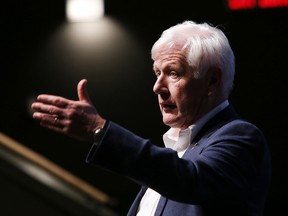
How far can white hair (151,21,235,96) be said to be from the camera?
70.8 inches

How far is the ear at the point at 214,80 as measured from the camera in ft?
6.05

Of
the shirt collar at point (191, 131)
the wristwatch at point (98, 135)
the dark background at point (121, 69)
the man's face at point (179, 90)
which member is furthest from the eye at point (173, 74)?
the dark background at point (121, 69)

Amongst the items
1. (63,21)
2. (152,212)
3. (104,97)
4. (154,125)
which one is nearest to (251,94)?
(154,125)

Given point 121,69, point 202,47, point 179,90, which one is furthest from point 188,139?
point 121,69

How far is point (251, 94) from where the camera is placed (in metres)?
4.31

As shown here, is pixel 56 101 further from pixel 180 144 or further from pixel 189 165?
pixel 180 144

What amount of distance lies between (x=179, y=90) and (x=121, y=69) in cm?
289

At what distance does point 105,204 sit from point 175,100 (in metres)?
0.46

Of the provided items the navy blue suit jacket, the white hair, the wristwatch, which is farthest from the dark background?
the wristwatch

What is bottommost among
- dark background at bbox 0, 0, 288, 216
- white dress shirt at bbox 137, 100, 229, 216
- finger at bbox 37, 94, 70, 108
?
dark background at bbox 0, 0, 288, 216

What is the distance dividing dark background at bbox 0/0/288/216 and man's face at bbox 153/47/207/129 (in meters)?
2.30

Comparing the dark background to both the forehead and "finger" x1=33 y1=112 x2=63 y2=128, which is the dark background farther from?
"finger" x1=33 y1=112 x2=63 y2=128

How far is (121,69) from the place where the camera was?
4695mm

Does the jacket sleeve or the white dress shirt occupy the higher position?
the jacket sleeve
